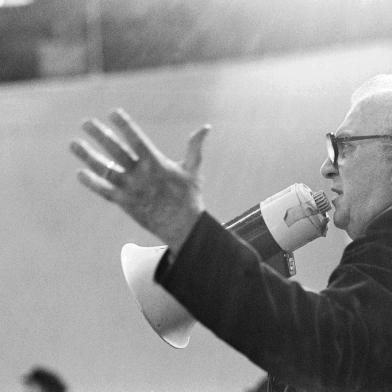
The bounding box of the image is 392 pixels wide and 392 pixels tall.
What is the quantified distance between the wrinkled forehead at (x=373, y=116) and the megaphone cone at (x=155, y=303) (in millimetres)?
714

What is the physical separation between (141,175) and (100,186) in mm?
84

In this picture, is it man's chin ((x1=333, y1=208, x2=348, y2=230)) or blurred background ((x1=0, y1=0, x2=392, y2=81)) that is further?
blurred background ((x1=0, y1=0, x2=392, y2=81))

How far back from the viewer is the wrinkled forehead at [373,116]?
8.09ft

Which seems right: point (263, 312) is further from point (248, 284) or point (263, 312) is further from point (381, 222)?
point (381, 222)

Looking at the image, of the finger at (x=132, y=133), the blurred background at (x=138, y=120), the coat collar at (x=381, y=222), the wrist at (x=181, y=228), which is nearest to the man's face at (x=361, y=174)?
the coat collar at (x=381, y=222)

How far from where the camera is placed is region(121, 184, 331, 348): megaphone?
2732 millimetres

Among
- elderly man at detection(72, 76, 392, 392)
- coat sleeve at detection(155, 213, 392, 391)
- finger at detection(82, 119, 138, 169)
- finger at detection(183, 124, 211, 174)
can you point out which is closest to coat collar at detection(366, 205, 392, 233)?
elderly man at detection(72, 76, 392, 392)

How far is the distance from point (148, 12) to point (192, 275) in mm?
6380

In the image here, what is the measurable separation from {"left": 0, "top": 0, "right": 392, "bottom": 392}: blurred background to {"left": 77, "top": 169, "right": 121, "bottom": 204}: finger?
5378 mm

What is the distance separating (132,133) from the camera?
172cm

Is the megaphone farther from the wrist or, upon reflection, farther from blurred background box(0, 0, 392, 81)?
blurred background box(0, 0, 392, 81)

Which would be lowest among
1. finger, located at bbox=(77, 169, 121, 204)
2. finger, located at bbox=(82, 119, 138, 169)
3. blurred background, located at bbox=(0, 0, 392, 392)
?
blurred background, located at bbox=(0, 0, 392, 392)

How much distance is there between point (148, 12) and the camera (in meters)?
7.96

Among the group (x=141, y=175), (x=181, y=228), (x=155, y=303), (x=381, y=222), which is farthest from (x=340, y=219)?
(x=141, y=175)
